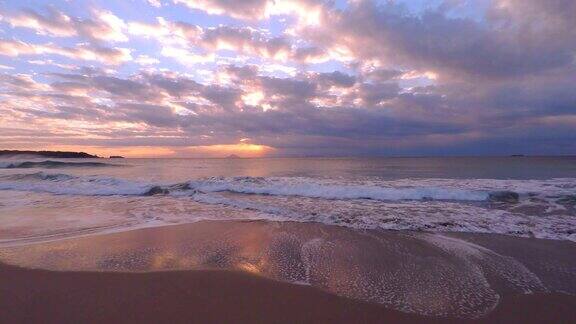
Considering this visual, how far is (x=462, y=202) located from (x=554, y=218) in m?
3.72

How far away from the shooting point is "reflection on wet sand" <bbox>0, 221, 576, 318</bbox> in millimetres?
4609

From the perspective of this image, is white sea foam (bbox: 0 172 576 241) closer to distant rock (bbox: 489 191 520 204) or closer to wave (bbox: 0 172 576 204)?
wave (bbox: 0 172 576 204)

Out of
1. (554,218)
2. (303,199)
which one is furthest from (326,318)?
(303,199)

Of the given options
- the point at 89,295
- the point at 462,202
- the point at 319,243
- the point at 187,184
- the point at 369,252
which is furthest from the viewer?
the point at 187,184

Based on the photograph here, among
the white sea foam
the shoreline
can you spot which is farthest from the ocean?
the shoreline

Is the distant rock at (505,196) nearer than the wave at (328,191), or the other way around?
the distant rock at (505,196)

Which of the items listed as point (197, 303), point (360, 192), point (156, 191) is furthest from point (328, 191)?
point (197, 303)

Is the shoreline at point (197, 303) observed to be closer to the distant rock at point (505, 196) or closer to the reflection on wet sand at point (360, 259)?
the reflection on wet sand at point (360, 259)

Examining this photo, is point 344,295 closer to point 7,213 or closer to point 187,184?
point 7,213

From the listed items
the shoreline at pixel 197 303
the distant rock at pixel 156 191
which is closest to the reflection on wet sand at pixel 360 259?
the shoreline at pixel 197 303

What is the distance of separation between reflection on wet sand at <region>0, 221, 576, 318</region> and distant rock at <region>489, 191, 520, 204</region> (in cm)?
730

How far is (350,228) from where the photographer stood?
855 centimetres

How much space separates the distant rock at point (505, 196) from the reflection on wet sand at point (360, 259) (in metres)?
7.30

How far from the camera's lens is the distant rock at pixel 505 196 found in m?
13.8
